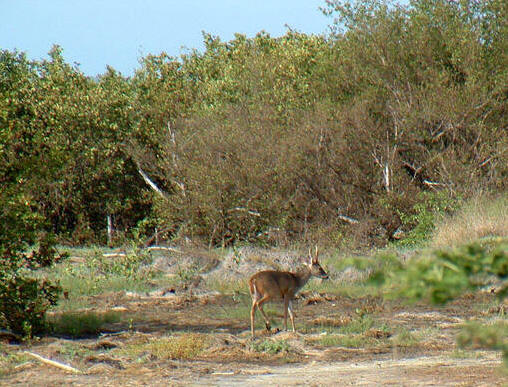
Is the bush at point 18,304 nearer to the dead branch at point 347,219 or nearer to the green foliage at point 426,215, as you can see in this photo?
the green foliage at point 426,215

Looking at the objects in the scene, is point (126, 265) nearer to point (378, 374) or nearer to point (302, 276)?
point (302, 276)

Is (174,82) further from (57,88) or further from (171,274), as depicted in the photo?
(171,274)

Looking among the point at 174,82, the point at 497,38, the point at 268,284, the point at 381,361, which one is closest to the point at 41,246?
the point at 268,284

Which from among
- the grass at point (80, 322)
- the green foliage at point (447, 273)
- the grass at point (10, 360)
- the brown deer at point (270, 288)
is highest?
the green foliage at point (447, 273)

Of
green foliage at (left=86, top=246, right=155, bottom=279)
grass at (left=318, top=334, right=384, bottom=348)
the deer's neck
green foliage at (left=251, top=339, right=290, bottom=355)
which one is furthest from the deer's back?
green foliage at (left=86, top=246, right=155, bottom=279)

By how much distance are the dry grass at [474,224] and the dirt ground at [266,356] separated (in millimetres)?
5037

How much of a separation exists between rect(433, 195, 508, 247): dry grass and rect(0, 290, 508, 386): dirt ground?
5.04m

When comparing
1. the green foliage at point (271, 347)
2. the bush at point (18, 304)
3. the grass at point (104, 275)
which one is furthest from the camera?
the grass at point (104, 275)

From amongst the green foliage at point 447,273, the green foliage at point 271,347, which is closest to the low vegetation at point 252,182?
the green foliage at point 271,347

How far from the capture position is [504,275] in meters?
2.30

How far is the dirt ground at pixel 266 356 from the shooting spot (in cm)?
944

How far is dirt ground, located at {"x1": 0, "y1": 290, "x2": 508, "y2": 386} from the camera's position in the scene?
9.44 m

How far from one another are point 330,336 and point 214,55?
27.3m

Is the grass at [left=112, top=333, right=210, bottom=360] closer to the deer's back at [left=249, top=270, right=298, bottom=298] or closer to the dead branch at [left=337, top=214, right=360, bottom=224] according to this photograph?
the deer's back at [left=249, top=270, right=298, bottom=298]
